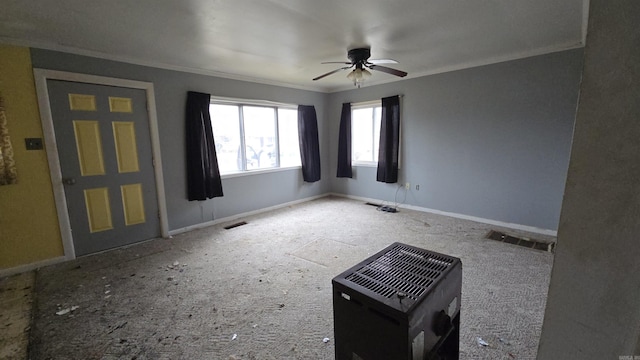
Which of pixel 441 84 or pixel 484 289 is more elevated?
pixel 441 84

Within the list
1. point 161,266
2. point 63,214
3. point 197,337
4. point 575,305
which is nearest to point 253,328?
point 197,337

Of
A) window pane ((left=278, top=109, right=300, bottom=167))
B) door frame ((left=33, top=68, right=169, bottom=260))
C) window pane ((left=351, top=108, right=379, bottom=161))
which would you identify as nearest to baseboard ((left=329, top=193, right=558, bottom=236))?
window pane ((left=351, top=108, right=379, bottom=161))

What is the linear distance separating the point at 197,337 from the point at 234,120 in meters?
3.28

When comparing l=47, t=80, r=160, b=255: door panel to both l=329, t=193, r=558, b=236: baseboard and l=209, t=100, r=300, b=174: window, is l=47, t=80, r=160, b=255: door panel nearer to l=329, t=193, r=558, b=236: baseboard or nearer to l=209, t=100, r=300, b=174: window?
l=209, t=100, r=300, b=174: window

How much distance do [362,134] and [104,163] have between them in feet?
Answer: 13.7

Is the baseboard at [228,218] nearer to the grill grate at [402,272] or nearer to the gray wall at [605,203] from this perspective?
the grill grate at [402,272]

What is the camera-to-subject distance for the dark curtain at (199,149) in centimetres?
367

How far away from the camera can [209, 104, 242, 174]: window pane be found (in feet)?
13.3

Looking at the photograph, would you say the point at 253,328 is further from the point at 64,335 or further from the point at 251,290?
the point at 64,335

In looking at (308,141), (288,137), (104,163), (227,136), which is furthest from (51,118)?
(308,141)

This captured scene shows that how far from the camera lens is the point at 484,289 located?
2207 millimetres

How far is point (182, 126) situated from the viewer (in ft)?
12.0

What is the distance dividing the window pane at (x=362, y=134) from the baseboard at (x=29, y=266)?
468 cm

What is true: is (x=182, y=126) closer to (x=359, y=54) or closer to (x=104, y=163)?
(x=104, y=163)
